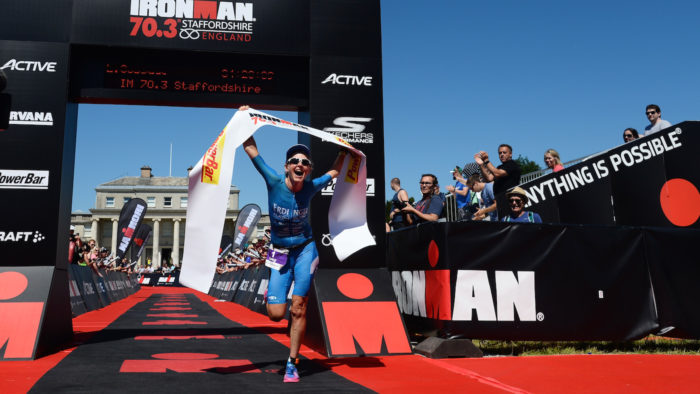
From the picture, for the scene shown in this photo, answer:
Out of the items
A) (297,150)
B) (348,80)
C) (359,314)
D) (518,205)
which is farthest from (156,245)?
(297,150)

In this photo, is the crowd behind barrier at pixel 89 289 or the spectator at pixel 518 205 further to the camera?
the crowd behind barrier at pixel 89 289

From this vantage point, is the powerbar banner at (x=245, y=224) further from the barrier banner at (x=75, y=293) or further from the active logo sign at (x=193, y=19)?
the active logo sign at (x=193, y=19)

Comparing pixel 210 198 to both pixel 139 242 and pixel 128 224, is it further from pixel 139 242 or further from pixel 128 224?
pixel 139 242

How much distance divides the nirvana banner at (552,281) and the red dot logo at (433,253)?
13 millimetres

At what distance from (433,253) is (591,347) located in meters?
2.70

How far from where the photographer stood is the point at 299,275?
223 inches

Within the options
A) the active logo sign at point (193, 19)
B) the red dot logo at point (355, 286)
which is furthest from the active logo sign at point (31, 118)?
the red dot logo at point (355, 286)

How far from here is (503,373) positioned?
18.7ft

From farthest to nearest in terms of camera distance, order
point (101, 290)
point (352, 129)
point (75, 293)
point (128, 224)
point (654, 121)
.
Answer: point (128, 224), point (101, 290), point (75, 293), point (654, 121), point (352, 129)

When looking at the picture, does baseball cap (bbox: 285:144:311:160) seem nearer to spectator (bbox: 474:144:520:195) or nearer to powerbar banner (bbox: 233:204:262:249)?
spectator (bbox: 474:144:520:195)

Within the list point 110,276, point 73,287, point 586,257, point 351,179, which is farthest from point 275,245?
point 110,276

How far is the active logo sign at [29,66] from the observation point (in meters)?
7.42

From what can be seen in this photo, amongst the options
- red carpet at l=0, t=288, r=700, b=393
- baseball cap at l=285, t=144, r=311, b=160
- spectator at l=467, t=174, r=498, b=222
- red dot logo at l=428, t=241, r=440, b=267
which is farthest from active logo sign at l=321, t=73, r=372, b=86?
red carpet at l=0, t=288, r=700, b=393

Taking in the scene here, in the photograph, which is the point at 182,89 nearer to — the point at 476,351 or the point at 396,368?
the point at 396,368
